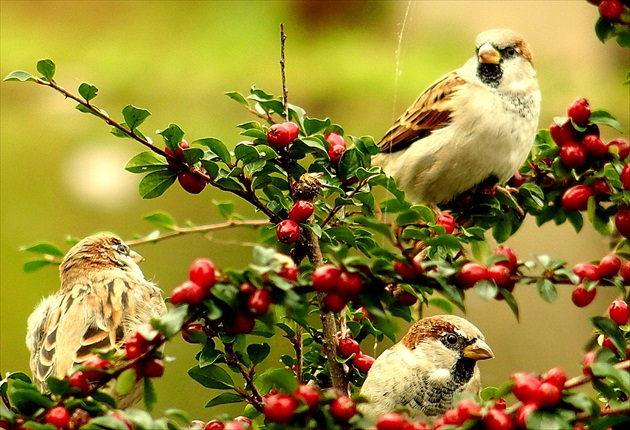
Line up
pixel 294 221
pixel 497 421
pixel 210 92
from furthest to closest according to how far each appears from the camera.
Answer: pixel 210 92 < pixel 294 221 < pixel 497 421

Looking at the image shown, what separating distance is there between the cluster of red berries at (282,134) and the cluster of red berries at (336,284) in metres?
0.18

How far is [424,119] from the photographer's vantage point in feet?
4.67

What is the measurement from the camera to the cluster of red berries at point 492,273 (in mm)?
688

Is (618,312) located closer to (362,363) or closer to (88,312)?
(362,363)

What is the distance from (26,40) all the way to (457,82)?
132 cm

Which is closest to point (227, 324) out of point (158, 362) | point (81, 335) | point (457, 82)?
point (158, 362)

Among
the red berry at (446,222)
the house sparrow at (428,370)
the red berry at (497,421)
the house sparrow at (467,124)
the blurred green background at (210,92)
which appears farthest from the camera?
the blurred green background at (210,92)

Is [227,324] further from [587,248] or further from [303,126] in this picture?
[587,248]

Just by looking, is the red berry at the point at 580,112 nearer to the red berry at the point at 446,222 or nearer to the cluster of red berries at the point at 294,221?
the red berry at the point at 446,222

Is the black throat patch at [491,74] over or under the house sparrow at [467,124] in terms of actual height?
over

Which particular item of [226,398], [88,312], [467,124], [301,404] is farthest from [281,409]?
[467,124]

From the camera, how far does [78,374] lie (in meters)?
0.70

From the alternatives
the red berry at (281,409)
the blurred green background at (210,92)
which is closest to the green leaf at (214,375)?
the red berry at (281,409)

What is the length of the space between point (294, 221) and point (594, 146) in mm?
294
